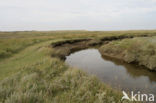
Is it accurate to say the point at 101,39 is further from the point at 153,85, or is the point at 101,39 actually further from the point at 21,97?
the point at 21,97

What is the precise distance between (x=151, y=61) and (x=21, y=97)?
11.7 meters

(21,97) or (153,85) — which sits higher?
(21,97)

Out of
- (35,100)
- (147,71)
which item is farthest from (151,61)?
(35,100)

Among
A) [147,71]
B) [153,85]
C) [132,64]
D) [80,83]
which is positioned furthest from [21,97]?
[132,64]

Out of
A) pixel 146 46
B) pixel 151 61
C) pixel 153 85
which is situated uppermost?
pixel 146 46

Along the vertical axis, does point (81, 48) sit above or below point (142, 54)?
below

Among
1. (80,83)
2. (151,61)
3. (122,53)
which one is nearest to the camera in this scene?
(80,83)

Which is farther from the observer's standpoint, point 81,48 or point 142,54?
point 81,48

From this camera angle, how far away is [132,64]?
14.1m

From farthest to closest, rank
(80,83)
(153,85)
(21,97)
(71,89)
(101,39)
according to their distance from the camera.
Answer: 1. (101,39)
2. (153,85)
3. (80,83)
4. (71,89)
5. (21,97)

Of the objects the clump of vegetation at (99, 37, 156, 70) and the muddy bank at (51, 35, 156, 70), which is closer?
the clump of vegetation at (99, 37, 156, 70)

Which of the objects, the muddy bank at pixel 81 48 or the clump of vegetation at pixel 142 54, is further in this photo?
the muddy bank at pixel 81 48

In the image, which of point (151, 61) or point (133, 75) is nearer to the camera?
point (133, 75)

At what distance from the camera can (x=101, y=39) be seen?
33531mm
